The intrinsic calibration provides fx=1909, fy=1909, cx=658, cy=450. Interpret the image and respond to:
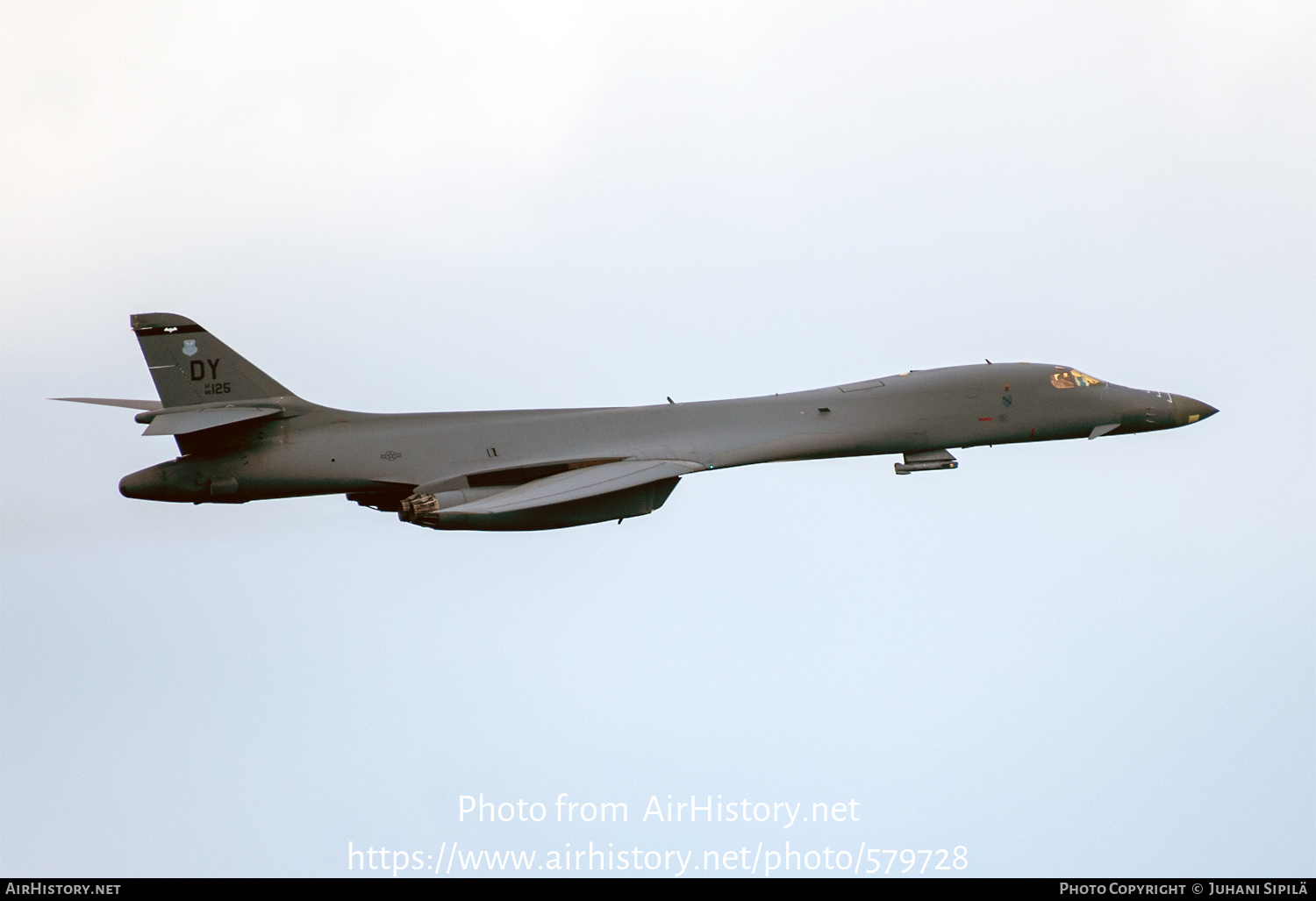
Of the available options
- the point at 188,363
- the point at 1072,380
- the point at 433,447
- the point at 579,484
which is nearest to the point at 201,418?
the point at 188,363

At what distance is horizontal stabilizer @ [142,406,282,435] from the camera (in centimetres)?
2605

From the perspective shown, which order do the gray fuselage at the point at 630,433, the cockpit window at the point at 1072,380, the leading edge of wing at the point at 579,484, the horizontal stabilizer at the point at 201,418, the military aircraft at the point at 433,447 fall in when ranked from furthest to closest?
the cockpit window at the point at 1072,380, the gray fuselage at the point at 630,433, the military aircraft at the point at 433,447, the horizontal stabilizer at the point at 201,418, the leading edge of wing at the point at 579,484

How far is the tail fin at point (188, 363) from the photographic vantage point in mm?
26734

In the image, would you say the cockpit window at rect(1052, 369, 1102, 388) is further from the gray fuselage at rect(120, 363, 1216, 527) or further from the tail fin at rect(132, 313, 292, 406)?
the tail fin at rect(132, 313, 292, 406)

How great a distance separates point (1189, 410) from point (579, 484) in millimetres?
10903

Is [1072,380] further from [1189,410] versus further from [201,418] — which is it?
[201,418]

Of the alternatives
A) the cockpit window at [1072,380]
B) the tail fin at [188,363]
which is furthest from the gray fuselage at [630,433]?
the tail fin at [188,363]

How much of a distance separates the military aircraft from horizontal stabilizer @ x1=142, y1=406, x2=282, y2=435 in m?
0.02

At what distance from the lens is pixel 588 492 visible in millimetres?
26156

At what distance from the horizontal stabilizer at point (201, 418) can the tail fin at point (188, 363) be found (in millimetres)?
354

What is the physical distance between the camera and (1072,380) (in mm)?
30609

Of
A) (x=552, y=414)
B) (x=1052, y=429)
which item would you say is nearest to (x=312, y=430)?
(x=552, y=414)

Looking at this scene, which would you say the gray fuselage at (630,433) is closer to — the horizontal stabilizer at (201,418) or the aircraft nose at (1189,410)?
the horizontal stabilizer at (201,418)

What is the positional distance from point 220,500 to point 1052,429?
13.0 metres
